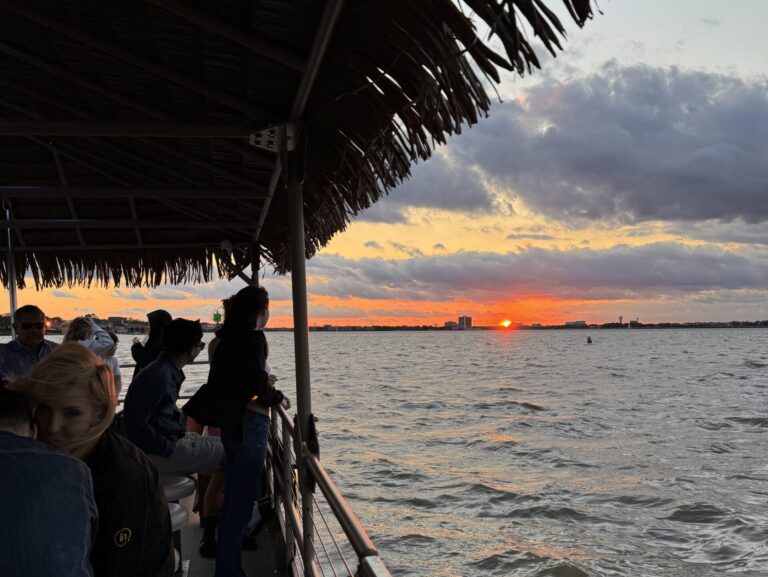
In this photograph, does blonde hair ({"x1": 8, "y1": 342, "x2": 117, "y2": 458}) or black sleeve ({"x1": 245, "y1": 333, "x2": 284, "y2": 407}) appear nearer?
blonde hair ({"x1": 8, "y1": 342, "x2": 117, "y2": 458})

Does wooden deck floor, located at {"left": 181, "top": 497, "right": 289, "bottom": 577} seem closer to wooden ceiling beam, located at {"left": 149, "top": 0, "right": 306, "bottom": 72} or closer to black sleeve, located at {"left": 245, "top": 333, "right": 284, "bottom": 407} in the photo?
black sleeve, located at {"left": 245, "top": 333, "right": 284, "bottom": 407}

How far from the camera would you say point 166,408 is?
3125 mm

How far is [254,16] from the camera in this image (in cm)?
238

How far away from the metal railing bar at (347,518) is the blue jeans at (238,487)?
2.84 ft

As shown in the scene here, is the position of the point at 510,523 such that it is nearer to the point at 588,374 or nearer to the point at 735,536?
the point at 735,536

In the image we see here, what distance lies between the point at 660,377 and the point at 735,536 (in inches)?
1387

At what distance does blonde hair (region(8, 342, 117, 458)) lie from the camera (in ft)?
4.58

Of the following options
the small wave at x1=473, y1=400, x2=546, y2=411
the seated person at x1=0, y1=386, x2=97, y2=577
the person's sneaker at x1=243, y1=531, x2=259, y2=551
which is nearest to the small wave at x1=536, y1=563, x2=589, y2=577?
the person's sneaker at x1=243, y1=531, x2=259, y2=551

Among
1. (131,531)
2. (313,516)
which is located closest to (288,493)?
(313,516)

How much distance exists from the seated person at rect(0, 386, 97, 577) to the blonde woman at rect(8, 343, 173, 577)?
0.61 feet

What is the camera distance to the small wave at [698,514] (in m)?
11.7

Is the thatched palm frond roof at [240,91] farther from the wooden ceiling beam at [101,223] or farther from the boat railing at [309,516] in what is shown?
the boat railing at [309,516]

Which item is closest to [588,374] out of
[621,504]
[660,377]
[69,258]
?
[660,377]

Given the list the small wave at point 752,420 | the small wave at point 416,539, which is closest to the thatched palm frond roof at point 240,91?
the small wave at point 416,539
